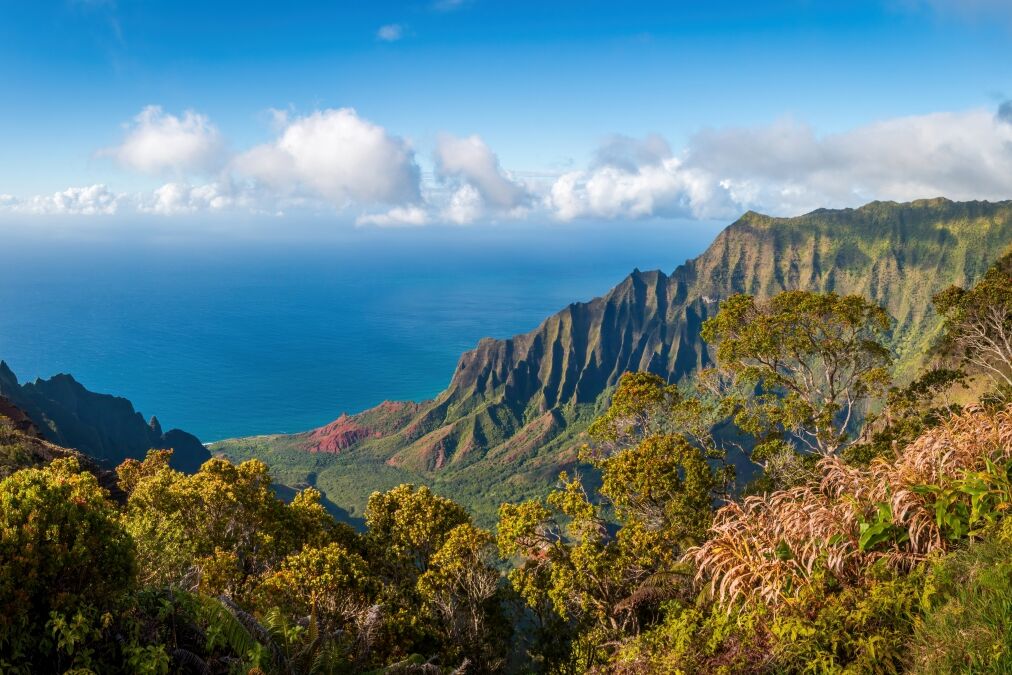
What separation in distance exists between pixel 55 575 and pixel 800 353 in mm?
23814

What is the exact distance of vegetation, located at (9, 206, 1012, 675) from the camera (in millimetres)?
7422

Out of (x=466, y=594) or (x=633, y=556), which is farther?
(x=466, y=594)

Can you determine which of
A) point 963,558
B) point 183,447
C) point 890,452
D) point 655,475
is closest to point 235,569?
point 655,475

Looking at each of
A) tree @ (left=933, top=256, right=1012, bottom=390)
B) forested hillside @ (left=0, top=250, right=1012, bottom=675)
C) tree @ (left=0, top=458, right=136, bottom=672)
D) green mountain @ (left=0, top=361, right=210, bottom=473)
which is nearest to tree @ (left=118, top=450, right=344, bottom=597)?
forested hillside @ (left=0, top=250, right=1012, bottom=675)

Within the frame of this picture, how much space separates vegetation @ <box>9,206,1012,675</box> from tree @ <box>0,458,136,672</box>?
0.03 m

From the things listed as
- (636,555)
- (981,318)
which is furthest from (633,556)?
(981,318)

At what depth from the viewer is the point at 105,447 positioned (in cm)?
11919

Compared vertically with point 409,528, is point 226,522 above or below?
above

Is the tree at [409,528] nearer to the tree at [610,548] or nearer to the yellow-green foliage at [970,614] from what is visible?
the tree at [610,548]

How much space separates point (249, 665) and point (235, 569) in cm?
908

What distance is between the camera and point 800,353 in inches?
934

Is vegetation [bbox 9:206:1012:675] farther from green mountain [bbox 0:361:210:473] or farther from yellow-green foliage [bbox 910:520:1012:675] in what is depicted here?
green mountain [bbox 0:361:210:473]

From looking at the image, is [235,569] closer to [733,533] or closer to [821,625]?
[733,533]

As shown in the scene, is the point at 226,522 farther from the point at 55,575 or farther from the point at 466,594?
the point at 55,575
